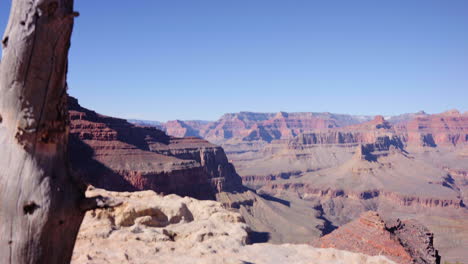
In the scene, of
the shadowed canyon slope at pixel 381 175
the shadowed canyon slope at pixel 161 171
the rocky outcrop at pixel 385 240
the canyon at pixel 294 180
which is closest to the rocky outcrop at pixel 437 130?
the shadowed canyon slope at pixel 381 175

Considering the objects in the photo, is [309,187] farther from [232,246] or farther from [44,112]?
[44,112]

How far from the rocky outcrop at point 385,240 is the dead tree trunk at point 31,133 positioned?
13706 mm

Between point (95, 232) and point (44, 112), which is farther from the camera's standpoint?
point (95, 232)

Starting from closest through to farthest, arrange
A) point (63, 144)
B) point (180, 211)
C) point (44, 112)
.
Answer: point (44, 112) → point (63, 144) → point (180, 211)

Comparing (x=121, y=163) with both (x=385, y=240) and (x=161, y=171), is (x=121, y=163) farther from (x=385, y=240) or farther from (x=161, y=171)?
(x=385, y=240)

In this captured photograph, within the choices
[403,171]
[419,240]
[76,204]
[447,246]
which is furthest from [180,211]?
[403,171]

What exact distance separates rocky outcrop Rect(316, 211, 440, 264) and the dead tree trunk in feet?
45.0

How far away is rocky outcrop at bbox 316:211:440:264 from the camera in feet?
47.1

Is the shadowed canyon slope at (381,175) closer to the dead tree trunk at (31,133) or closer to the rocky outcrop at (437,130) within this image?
the rocky outcrop at (437,130)

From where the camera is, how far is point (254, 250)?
→ 10.1 m

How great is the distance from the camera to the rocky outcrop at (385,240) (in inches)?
565

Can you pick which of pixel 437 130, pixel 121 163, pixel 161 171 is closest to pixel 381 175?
pixel 161 171

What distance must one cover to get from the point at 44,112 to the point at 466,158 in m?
164

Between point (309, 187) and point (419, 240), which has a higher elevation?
point (419, 240)
